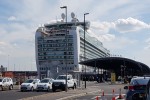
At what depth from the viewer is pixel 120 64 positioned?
125875 mm

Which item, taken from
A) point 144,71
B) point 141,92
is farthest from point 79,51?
point 141,92

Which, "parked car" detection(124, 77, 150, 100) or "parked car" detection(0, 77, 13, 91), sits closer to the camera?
"parked car" detection(124, 77, 150, 100)

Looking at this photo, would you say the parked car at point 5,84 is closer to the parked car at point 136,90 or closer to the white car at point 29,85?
the white car at point 29,85

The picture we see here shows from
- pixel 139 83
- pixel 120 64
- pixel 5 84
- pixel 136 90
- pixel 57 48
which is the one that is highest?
pixel 57 48

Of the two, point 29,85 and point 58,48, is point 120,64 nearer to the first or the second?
point 58,48

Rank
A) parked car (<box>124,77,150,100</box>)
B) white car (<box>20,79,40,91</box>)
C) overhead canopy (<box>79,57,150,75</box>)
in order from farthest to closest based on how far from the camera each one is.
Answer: overhead canopy (<box>79,57,150,75</box>) → white car (<box>20,79,40,91</box>) → parked car (<box>124,77,150,100</box>)

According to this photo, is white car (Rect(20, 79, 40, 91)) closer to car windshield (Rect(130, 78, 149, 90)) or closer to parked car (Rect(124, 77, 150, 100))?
car windshield (Rect(130, 78, 149, 90))

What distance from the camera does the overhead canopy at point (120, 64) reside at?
112m

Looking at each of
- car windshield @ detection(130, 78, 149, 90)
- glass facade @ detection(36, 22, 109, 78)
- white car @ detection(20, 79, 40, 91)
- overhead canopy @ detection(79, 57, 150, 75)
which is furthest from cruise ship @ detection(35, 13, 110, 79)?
car windshield @ detection(130, 78, 149, 90)

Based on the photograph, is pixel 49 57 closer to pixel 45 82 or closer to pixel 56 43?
pixel 56 43

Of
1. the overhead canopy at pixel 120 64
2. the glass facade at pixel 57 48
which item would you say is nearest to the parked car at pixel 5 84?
the overhead canopy at pixel 120 64

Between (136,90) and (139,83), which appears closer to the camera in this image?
(136,90)

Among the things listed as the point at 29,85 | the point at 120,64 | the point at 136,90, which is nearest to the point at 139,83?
the point at 136,90

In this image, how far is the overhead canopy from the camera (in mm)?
112500
